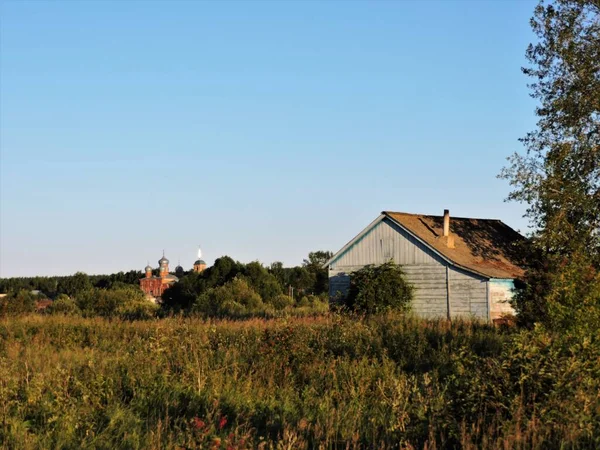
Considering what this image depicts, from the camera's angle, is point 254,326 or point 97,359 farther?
point 254,326

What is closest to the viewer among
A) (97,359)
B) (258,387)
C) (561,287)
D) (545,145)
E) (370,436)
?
(370,436)

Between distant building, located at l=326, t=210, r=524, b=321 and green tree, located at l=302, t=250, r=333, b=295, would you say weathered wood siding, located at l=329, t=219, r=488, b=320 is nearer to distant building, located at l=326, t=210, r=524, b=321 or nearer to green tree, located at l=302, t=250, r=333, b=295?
distant building, located at l=326, t=210, r=524, b=321

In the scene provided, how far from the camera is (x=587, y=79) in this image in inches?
1192

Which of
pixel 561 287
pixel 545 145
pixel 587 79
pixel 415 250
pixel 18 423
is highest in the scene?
pixel 587 79

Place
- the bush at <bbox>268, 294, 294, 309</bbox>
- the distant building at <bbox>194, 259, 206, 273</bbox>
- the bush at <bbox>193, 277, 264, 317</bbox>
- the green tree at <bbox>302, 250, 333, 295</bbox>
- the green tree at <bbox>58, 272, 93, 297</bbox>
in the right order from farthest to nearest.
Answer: the distant building at <bbox>194, 259, 206, 273</bbox>
the green tree at <bbox>58, 272, 93, 297</bbox>
the green tree at <bbox>302, 250, 333, 295</bbox>
the bush at <bbox>268, 294, 294, 309</bbox>
the bush at <bbox>193, 277, 264, 317</bbox>

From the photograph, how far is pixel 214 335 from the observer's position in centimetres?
1752

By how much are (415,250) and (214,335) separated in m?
19.6

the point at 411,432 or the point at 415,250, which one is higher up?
the point at 415,250

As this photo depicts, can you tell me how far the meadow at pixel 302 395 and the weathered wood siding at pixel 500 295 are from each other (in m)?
15.9

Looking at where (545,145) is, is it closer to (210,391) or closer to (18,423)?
(210,391)

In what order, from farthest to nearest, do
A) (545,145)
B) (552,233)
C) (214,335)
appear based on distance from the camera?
1. (545,145)
2. (552,233)
3. (214,335)

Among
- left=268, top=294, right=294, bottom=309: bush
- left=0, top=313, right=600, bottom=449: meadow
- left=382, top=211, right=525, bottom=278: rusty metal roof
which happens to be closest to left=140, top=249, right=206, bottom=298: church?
left=268, top=294, right=294, bottom=309: bush

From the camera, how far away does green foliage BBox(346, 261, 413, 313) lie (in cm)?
3441

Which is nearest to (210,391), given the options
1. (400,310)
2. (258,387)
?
(258,387)
